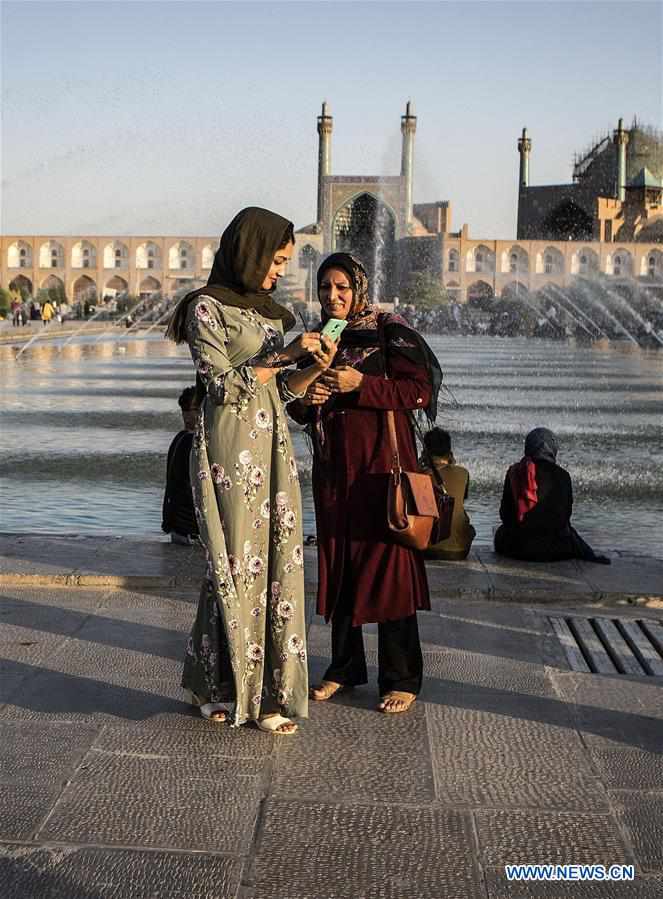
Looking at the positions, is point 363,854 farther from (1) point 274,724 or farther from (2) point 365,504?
(2) point 365,504

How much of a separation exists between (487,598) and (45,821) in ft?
7.22

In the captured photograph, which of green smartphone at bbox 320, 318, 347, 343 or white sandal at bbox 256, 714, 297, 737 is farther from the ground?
green smartphone at bbox 320, 318, 347, 343

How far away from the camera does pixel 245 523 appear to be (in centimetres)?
297

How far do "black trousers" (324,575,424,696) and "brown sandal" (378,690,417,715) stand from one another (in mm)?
17

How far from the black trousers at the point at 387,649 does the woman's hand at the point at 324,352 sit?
61cm

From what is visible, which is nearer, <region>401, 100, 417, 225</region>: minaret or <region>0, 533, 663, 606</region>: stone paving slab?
<region>0, 533, 663, 606</region>: stone paving slab

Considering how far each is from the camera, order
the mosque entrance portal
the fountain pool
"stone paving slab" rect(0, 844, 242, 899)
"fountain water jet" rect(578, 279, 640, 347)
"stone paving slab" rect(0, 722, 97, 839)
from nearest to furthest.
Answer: "stone paving slab" rect(0, 844, 242, 899)
"stone paving slab" rect(0, 722, 97, 839)
the fountain pool
"fountain water jet" rect(578, 279, 640, 347)
the mosque entrance portal

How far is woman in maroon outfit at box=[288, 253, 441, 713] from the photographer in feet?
10.5

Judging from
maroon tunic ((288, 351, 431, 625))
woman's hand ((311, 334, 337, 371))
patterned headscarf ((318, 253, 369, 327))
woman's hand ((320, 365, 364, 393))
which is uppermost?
patterned headscarf ((318, 253, 369, 327))

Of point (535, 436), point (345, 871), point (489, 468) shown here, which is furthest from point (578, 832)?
point (489, 468)

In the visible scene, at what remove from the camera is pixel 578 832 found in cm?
246

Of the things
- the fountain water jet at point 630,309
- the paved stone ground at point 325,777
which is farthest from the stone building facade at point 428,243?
the paved stone ground at point 325,777

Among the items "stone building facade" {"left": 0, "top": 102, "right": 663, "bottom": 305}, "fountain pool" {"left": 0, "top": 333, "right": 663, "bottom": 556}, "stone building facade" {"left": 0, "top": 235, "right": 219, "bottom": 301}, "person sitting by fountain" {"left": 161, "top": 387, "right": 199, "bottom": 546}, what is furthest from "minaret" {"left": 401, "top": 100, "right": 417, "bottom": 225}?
"person sitting by fountain" {"left": 161, "top": 387, "right": 199, "bottom": 546}

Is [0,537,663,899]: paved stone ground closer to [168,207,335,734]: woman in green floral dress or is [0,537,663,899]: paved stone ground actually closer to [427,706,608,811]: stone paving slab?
[427,706,608,811]: stone paving slab
